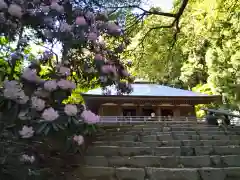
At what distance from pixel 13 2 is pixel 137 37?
7.74 meters

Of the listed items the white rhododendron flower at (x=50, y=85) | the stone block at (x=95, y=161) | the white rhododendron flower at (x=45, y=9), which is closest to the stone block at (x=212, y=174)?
the stone block at (x=95, y=161)

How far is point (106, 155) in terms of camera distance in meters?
4.17

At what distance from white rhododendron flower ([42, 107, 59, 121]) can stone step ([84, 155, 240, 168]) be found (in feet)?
4.82

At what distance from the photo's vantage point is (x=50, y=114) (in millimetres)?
2436

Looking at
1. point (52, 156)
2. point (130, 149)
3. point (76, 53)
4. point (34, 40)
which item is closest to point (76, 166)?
point (52, 156)

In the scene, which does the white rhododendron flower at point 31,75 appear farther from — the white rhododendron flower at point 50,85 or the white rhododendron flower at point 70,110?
the white rhododendron flower at point 70,110

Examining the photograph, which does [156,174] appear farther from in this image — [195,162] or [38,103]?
[38,103]

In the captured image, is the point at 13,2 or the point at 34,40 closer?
the point at 13,2

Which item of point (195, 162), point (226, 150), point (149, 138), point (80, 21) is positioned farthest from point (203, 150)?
point (80, 21)

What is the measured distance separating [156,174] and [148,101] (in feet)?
39.9

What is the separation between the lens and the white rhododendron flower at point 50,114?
7.94 ft

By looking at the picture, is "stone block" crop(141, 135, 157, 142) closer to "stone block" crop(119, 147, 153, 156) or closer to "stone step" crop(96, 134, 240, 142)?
"stone step" crop(96, 134, 240, 142)

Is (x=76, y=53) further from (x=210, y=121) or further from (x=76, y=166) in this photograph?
(x=210, y=121)

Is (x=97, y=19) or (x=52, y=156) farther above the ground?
(x=97, y=19)
